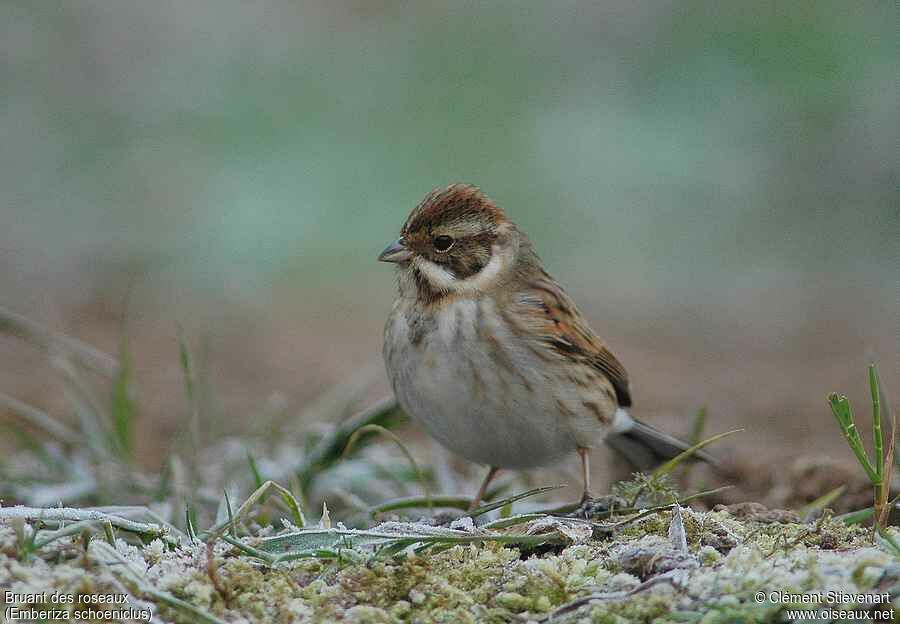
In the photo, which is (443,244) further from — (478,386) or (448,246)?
(478,386)

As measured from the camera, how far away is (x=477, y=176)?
36.5 ft

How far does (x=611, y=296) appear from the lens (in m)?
10.4

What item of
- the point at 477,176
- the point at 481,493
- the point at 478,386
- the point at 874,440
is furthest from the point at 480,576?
the point at 477,176

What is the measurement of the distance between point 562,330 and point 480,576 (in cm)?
190

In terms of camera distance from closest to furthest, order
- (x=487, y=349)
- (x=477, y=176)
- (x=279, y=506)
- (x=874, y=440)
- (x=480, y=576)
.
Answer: (x=480, y=576), (x=874, y=440), (x=279, y=506), (x=487, y=349), (x=477, y=176)

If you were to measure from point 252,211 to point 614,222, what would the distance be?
3.61 m

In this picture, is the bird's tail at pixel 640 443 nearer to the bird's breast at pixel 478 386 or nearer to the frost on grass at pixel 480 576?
the bird's breast at pixel 478 386

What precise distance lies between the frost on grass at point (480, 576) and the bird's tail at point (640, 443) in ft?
6.18

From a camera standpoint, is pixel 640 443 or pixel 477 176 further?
pixel 477 176

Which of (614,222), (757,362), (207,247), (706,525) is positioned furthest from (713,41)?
(706,525)

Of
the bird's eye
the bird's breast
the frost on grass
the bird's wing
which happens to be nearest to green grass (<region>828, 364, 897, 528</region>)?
the frost on grass

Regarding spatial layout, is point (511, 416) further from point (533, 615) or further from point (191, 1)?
point (191, 1)

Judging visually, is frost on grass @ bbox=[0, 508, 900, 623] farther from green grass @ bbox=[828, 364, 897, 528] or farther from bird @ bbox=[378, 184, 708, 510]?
bird @ bbox=[378, 184, 708, 510]

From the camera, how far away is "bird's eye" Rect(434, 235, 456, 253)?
484 centimetres
